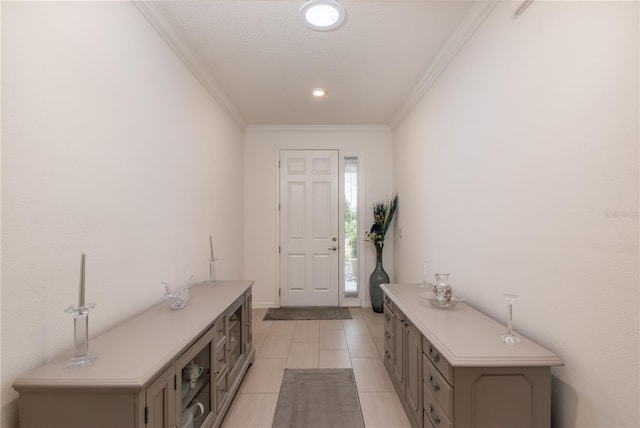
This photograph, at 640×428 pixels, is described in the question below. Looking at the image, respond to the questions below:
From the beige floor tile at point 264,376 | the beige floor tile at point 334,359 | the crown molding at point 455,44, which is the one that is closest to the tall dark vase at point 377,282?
the beige floor tile at point 334,359

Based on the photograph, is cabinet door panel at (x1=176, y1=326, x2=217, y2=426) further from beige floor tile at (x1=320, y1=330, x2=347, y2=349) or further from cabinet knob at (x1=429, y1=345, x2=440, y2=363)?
beige floor tile at (x1=320, y1=330, x2=347, y2=349)

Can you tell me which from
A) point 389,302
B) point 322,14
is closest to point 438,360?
point 389,302

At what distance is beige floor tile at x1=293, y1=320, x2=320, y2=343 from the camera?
10.9 ft

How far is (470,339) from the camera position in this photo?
1431 mm

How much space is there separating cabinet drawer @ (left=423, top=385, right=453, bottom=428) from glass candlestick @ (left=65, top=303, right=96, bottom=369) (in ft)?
4.92

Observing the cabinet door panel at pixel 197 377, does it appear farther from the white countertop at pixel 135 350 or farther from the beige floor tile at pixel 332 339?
the beige floor tile at pixel 332 339

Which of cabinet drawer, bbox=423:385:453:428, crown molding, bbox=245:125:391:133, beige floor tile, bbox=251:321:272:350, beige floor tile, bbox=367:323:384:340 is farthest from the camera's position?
crown molding, bbox=245:125:391:133

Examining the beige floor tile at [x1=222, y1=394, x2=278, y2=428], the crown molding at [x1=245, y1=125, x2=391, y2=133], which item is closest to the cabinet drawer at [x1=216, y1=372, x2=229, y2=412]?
the beige floor tile at [x1=222, y1=394, x2=278, y2=428]

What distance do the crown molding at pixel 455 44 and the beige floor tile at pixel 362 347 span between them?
2642mm

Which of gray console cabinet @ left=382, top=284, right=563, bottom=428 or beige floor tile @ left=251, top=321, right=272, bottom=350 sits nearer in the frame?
gray console cabinet @ left=382, top=284, right=563, bottom=428

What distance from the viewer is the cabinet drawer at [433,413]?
136 cm

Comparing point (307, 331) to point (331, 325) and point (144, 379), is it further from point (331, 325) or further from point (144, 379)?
point (144, 379)

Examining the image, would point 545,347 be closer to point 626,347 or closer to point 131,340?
point 626,347

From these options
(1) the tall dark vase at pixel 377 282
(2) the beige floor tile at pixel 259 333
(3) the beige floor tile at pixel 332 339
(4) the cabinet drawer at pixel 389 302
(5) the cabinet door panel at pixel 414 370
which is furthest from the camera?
(1) the tall dark vase at pixel 377 282
